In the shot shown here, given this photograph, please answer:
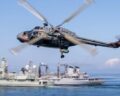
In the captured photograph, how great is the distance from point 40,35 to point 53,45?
10.3ft

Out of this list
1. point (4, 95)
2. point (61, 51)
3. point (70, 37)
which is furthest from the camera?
point (4, 95)

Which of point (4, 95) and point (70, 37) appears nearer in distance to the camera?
point (70, 37)

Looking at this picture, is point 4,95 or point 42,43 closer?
point 42,43

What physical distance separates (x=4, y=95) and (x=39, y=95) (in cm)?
1360

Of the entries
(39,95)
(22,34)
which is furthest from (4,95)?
(22,34)

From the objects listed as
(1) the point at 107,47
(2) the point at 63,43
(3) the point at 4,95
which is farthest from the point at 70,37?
(3) the point at 4,95

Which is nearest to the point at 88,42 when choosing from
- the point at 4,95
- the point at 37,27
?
the point at 37,27

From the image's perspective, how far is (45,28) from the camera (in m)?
81.8

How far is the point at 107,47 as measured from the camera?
8212 centimetres

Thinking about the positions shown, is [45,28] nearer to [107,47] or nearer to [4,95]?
[107,47]

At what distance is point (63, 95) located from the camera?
176m

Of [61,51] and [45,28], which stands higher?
[45,28]

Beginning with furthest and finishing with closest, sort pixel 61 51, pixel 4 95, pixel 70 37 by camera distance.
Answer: pixel 4 95
pixel 70 37
pixel 61 51

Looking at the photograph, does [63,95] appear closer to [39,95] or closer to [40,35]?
[39,95]
